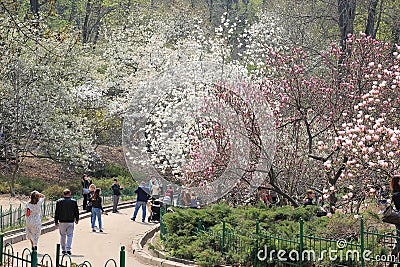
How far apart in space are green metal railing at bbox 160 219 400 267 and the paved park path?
3.09 meters

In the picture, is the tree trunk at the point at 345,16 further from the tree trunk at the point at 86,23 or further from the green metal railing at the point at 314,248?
the tree trunk at the point at 86,23

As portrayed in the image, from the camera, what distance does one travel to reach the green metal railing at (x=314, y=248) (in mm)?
10148

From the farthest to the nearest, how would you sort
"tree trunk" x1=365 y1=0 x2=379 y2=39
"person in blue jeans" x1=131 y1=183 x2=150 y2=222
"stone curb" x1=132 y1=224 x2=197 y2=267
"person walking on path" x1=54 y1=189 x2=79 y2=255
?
"person in blue jeans" x1=131 y1=183 x2=150 y2=222
"tree trunk" x1=365 y1=0 x2=379 y2=39
"person walking on path" x1=54 y1=189 x2=79 y2=255
"stone curb" x1=132 y1=224 x2=197 y2=267

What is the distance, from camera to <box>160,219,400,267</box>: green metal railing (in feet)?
33.3

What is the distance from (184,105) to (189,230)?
8.96 meters

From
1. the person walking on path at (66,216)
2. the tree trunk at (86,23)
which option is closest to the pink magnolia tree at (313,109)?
the person walking on path at (66,216)

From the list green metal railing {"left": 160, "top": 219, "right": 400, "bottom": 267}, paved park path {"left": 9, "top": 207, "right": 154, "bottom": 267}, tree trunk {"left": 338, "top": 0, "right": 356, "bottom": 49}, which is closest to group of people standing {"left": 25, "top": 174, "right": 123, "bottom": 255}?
paved park path {"left": 9, "top": 207, "right": 154, "bottom": 267}

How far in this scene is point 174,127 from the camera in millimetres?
23516

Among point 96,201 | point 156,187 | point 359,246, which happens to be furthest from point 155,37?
point 359,246

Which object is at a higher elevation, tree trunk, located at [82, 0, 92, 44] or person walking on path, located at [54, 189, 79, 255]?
tree trunk, located at [82, 0, 92, 44]

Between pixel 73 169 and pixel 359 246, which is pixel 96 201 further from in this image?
pixel 73 169

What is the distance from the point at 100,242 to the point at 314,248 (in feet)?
26.2

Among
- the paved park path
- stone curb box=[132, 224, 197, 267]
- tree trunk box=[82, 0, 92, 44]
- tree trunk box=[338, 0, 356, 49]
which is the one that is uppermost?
tree trunk box=[82, 0, 92, 44]

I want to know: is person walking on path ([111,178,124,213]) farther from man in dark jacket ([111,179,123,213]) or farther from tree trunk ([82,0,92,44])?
tree trunk ([82,0,92,44])
